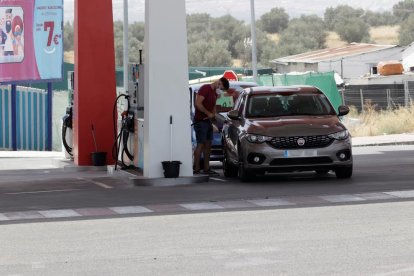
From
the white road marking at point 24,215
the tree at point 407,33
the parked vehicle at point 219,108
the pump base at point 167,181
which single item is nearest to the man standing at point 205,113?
the parked vehicle at point 219,108

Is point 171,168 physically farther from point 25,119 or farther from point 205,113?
point 25,119

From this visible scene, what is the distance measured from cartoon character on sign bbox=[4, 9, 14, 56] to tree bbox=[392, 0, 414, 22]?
131958 mm

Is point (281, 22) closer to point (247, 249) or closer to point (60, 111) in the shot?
point (60, 111)

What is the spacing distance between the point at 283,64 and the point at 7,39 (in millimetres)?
46972

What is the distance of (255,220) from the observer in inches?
629

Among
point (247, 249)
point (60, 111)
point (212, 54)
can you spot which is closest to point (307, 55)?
point (212, 54)

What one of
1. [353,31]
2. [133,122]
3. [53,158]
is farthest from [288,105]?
[353,31]

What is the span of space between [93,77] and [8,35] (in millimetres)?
14235

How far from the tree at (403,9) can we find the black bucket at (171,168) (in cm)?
15019

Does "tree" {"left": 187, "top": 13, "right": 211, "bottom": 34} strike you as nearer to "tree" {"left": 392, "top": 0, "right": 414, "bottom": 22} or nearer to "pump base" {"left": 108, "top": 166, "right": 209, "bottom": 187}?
"tree" {"left": 392, "top": 0, "right": 414, "bottom": 22}

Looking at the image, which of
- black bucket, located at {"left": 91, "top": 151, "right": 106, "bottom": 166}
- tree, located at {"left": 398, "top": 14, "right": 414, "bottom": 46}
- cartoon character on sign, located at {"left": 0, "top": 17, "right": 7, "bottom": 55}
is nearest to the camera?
black bucket, located at {"left": 91, "top": 151, "right": 106, "bottom": 166}

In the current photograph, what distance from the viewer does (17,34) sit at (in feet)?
137

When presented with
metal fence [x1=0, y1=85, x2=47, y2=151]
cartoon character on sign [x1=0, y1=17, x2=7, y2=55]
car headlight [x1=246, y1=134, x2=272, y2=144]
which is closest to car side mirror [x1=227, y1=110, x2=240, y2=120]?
car headlight [x1=246, y1=134, x2=272, y2=144]

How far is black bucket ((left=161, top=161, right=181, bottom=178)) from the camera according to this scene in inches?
874
